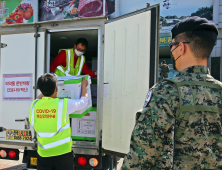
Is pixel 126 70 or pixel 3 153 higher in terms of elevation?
pixel 126 70

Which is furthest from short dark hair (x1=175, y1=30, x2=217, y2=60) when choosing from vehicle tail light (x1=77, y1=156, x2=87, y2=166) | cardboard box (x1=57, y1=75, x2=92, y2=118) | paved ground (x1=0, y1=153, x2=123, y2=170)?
paved ground (x1=0, y1=153, x2=123, y2=170)

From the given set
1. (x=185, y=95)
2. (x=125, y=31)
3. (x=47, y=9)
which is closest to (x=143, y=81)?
(x=125, y=31)

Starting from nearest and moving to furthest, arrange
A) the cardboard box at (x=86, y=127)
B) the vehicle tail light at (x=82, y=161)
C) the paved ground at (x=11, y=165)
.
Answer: the vehicle tail light at (x=82, y=161) < the cardboard box at (x=86, y=127) < the paved ground at (x=11, y=165)

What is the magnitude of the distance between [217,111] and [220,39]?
37.5 ft

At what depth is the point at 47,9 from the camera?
13.2 m

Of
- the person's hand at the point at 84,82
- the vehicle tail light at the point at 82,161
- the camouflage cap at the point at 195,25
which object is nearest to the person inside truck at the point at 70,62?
the person's hand at the point at 84,82

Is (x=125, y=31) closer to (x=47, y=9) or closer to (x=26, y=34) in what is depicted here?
(x=26, y=34)

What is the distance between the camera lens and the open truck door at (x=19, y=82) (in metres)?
2.90

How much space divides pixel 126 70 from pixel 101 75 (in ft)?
1.36

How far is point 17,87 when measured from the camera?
2.96 metres

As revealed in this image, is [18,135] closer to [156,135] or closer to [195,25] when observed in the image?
[156,135]

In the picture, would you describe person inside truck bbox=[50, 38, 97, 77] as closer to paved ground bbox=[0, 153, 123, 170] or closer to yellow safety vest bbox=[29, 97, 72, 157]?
yellow safety vest bbox=[29, 97, 72, 157]

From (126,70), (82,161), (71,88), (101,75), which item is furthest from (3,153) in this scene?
(126,70)

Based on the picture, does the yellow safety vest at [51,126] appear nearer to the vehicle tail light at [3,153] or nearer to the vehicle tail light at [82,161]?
the vehicle tail light at [82,161]
